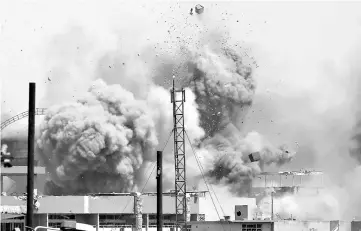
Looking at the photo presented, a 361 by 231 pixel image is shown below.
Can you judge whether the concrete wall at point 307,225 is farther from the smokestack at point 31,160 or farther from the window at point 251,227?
the smokestack at point 31,160

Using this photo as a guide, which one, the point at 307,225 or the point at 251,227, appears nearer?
the point at 251,227

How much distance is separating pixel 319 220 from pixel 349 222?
6.61 meters

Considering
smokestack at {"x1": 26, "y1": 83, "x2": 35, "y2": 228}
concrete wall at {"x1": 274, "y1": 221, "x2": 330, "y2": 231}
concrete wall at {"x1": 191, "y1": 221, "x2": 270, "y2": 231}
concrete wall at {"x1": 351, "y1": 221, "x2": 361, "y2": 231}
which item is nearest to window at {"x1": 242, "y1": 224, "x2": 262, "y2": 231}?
concrete wall at {"x1": 191, "y1": 221, "x2": 270, "y2": 231}

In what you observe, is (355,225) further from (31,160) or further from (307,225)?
(31,160)

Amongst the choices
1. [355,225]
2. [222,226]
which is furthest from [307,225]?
[222,226]

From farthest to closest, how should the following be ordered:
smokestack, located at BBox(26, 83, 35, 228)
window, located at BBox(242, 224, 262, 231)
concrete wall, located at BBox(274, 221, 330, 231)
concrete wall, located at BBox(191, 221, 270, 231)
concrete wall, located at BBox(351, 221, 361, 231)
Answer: concrete wall, located at BBox(351, 221, 361, 231) → concrete wall, located at BBox(274, 221, 330, 231) → window, located at BBox(242, 224, 262, 231) → concrete wall, located at BBox(191, 221, 270, 231) → smokestack, located at BBox(26, 83, 35, 228)

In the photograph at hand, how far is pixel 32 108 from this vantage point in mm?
94375

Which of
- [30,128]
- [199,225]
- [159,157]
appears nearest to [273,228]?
[199,225]

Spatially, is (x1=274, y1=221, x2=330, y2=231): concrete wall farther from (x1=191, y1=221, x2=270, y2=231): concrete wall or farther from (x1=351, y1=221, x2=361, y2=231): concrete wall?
(x1=351, y1=221, x2=361, y2=231): concrete wall

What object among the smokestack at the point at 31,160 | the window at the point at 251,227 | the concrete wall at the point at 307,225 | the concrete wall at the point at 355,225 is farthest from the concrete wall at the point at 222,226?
the smokestack at the point at 31,160

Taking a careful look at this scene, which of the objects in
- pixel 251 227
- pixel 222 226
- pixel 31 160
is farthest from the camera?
pixel 222 226

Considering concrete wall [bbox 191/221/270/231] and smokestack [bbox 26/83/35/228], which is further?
concrete wall [bbox 191/221/270/231]

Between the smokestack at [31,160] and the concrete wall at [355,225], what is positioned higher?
the smokestack at [31,160]

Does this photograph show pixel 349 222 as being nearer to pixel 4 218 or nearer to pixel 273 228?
pixel 273 228
